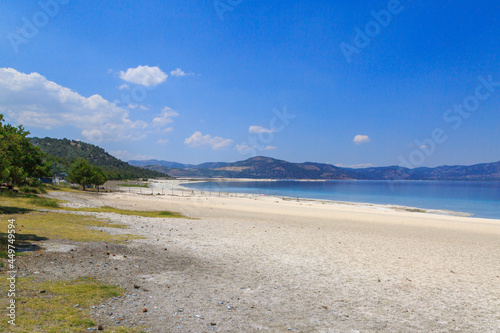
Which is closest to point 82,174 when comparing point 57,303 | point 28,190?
point 28,190

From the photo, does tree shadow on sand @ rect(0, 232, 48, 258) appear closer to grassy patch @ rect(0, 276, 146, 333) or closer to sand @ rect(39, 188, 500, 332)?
sand @ rect(39, 188, 500, 332)

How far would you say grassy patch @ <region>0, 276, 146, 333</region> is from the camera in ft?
15.3

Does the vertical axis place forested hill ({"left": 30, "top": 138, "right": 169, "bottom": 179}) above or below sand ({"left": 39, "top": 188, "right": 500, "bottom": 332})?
above

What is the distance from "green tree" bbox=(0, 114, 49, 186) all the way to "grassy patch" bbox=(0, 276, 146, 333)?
10.9 metres

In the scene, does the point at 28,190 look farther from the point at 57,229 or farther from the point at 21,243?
the point at 21,243

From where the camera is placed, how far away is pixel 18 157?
20.3m

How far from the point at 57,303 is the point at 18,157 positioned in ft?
67.4

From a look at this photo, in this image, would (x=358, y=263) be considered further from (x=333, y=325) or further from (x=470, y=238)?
(x=470, y=238)

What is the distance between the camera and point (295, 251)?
1277 cm

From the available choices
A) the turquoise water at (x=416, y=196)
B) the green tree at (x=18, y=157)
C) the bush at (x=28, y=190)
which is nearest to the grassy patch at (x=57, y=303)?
the green tree at (x=18, y=157)

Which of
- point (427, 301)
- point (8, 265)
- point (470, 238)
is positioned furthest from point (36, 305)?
point (470, 238)

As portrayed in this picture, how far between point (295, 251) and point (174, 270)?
611 cm

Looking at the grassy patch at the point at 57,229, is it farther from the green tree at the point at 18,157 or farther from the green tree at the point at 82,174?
the green tree at the point at 82,174

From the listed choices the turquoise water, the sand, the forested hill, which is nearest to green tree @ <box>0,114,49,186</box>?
the sand
